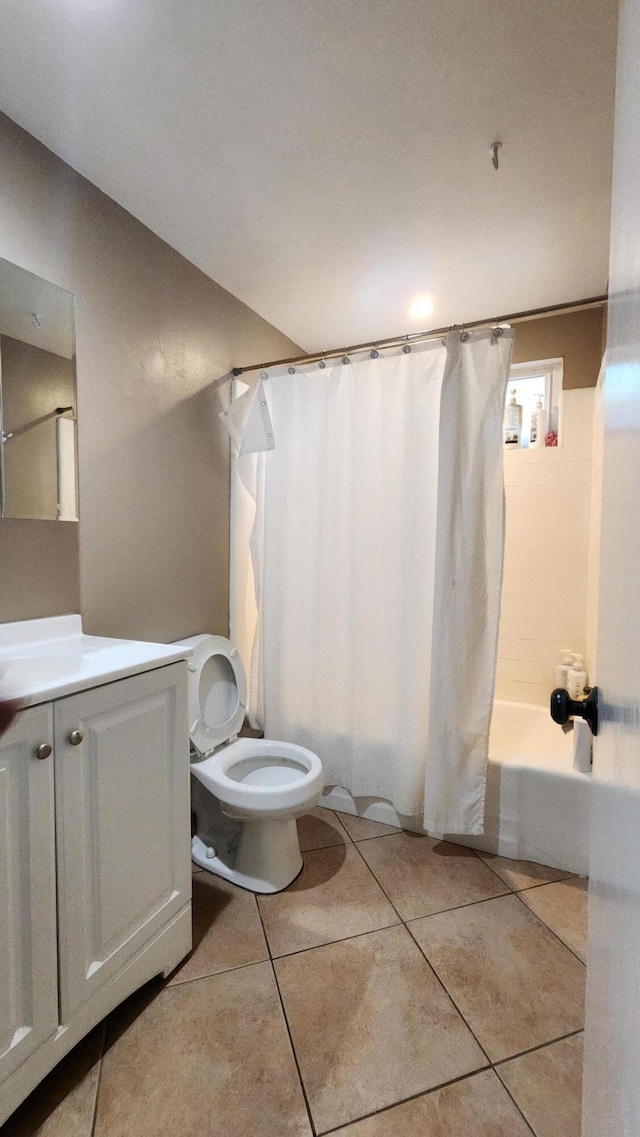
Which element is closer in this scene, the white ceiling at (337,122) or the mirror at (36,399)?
the white ceiling at (337,122)

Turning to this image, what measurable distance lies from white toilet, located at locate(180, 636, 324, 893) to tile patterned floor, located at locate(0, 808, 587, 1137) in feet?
0.29

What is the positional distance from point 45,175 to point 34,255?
0.24 metres

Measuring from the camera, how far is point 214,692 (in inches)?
70.9

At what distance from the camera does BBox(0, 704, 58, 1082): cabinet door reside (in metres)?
0.85

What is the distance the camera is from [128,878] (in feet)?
3.61

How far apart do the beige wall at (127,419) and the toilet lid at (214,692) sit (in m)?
0.18

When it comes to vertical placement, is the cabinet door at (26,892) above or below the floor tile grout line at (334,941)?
above

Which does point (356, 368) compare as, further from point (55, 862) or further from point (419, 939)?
point (419, 939)

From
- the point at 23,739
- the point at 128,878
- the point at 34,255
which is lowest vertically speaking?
the point at 128,878

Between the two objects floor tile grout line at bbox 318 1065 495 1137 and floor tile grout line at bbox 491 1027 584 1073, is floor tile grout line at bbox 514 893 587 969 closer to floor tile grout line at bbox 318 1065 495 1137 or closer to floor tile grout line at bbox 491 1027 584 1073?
floor tile grout line at bbox 491 1027 584 1073

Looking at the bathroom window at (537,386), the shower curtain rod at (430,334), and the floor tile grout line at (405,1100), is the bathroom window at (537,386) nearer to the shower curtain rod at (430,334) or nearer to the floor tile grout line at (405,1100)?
the shower curtain rod at (430,334)

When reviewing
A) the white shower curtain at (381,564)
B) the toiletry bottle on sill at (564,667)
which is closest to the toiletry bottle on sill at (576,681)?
the toiletry bottle on sill at (564,667)

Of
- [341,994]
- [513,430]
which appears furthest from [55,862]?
[513,430]

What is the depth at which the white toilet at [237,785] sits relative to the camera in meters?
1.48
